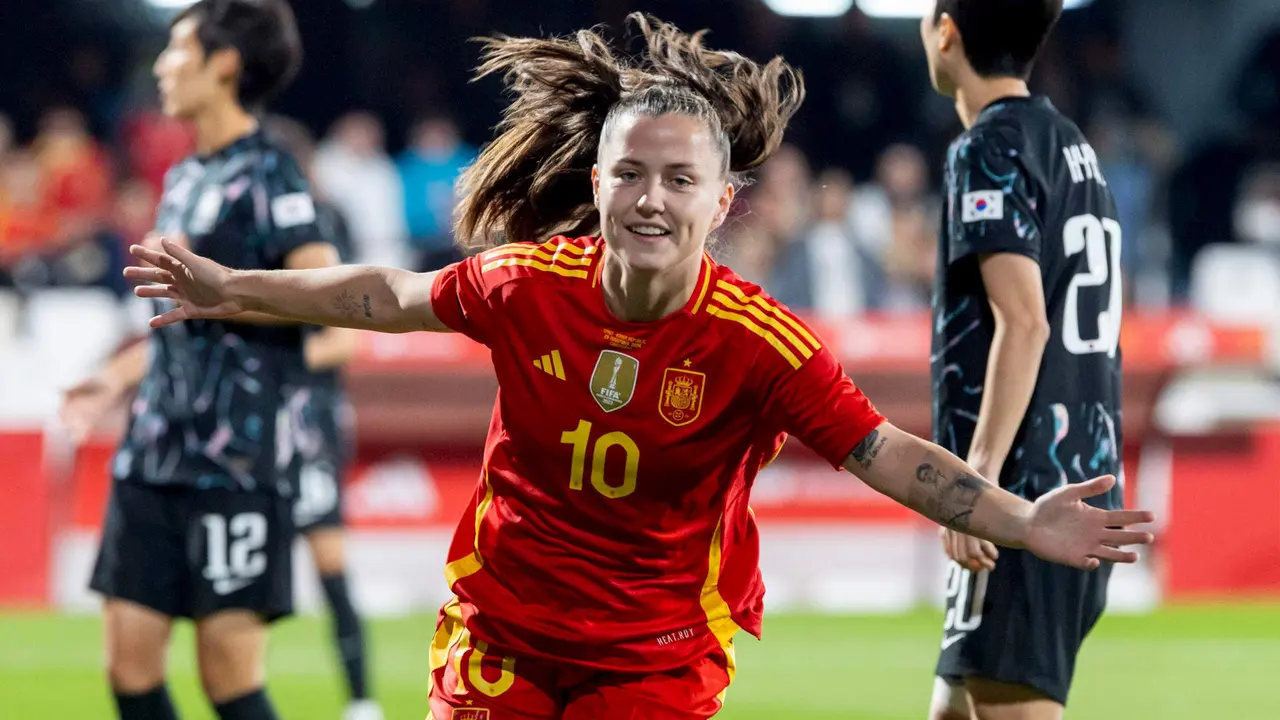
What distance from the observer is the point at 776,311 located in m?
3.61

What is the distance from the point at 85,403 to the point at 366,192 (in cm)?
818

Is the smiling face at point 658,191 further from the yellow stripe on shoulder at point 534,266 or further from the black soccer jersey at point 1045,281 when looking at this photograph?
the black soccer jersey at point 1045,281

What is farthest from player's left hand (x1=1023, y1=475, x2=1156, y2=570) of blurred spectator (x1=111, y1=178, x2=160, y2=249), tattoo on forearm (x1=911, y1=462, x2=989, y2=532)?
blurred spectator (x1=111, y1=178, x2=160, y2=249)

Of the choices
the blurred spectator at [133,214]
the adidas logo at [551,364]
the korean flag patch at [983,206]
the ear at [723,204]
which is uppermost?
the blurred spectator at [133,214]

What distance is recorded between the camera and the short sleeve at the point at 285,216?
5.05 m

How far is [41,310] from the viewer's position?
11.7m

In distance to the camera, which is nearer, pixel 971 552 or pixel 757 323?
pixel 757 323

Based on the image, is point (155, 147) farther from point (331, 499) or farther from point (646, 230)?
point (646, 230)

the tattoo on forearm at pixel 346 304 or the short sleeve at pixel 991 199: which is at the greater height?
the short sleeve at pixel 991 199

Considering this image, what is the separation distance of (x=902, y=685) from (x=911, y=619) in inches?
85.9

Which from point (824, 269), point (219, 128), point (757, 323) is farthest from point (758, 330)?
point (824, 269)

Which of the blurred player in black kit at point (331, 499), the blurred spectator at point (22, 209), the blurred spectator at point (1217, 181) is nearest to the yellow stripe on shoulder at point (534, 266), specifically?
the blurred player in black kit at point (331, 499)

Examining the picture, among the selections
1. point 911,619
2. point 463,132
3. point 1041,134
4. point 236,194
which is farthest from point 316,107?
point 1041,134

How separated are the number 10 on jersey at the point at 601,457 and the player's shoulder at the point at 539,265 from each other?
0.32 m
